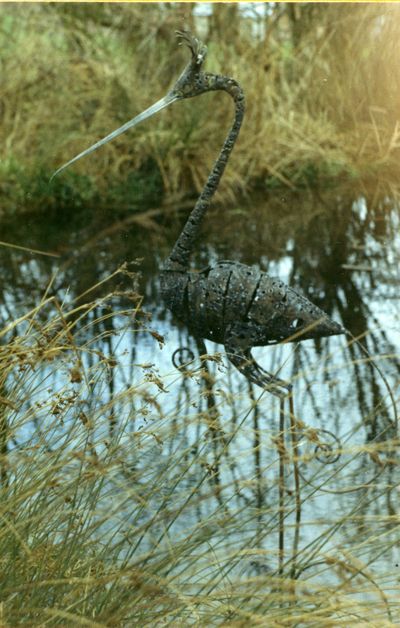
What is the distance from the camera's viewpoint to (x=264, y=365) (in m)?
3.01

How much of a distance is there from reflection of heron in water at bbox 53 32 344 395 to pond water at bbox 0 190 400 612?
75 mm

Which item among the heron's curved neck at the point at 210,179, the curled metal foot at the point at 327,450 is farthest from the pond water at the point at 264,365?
the heron's curved neck at the point at 210,179

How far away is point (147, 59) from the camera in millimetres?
7457

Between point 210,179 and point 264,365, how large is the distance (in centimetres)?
76

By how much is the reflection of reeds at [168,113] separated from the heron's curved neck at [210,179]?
12.3 ft

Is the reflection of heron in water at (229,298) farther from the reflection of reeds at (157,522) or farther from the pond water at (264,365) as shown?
the reflection of reeds at (157,522)

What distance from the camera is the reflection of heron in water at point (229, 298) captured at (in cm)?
230

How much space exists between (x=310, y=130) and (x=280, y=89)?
0.68m

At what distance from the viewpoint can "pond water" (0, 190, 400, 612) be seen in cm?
169

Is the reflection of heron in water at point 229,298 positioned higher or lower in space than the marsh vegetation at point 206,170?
lower

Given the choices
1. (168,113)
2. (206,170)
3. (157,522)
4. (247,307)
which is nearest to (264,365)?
(247,307)

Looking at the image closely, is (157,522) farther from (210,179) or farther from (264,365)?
(264,365)

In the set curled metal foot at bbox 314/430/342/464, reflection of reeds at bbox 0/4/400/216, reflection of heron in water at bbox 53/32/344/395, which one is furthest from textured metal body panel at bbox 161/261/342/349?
reflection of reeds at bbox 0/4/400/216

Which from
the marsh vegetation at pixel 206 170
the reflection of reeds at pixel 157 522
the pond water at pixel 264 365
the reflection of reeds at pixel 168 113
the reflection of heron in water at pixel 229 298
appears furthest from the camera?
the reflection of reeds at pixel 168 113
